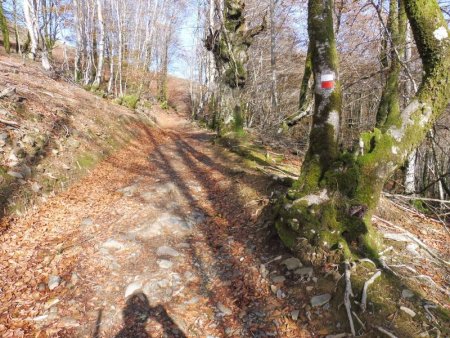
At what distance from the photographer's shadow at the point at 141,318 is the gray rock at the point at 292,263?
58.2 inches

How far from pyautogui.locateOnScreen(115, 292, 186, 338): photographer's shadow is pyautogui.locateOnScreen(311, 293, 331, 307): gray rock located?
1.46 m

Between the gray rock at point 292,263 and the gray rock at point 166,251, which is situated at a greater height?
the gray rock at point 292,263

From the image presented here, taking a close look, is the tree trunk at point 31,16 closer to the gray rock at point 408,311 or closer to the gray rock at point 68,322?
the gray rock at point 68,322

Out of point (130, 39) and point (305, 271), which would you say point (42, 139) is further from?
point (130, 39)

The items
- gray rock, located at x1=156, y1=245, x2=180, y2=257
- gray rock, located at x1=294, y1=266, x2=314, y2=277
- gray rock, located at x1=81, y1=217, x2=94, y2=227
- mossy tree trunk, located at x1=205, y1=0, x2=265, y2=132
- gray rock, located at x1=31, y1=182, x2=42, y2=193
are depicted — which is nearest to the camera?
gray rock, located at x1=294, y1=266, x2=314, y2=277

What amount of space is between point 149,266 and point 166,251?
416mm

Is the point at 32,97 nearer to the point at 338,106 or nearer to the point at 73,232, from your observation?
the point at 73,232

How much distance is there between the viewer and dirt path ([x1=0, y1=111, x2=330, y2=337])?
129 inches

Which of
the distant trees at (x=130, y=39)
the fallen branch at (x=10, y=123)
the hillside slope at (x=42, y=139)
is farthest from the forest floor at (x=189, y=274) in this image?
the distant trees at (x=130, y=39)

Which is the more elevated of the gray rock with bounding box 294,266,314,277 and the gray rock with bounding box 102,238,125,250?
the gray rock with bounding box 294,266,314,277

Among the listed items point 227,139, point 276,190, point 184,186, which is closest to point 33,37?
point 227,139

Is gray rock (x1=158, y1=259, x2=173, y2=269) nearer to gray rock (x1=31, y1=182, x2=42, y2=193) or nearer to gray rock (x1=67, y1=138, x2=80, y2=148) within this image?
gray rock (x1=31, y1=182, x2=42, y2=193)

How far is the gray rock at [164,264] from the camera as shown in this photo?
165 inches

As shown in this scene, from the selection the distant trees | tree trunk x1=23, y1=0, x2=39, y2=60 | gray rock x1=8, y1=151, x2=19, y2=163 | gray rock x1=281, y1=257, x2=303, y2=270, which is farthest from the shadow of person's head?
the distant trees
